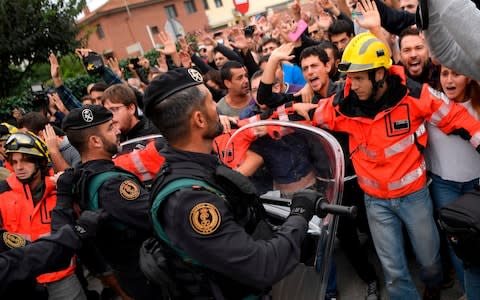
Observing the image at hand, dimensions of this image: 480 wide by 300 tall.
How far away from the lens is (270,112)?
9.30 feet

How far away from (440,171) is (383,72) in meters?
0.81

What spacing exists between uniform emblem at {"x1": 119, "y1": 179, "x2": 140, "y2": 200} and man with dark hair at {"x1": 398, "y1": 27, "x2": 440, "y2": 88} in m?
2.33

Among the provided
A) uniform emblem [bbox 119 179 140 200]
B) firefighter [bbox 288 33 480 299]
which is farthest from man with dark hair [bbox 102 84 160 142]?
firefighter [bbox 288 33 480 299]

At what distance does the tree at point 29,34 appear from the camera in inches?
489

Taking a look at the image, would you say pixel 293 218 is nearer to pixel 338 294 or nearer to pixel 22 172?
pixel 338 294

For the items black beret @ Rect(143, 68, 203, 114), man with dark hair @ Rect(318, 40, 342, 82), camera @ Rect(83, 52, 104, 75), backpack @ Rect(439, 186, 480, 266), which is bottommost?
backpack @ Rect(439, 186, 480, 266)

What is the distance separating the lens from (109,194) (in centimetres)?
237

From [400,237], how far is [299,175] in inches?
44.0

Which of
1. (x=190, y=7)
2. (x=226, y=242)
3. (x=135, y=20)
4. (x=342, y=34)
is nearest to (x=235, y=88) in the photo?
(x=342, y=34)

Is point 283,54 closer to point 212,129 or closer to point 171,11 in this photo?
point 212,129

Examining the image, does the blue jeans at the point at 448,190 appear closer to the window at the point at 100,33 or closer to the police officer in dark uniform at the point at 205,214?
the police officer in dark uniform at the point at 205,214

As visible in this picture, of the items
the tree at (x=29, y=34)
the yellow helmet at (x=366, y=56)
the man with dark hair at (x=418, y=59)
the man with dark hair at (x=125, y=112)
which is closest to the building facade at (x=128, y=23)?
the tree at (x=29, y=34)

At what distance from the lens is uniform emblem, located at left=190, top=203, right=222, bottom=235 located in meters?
1.40

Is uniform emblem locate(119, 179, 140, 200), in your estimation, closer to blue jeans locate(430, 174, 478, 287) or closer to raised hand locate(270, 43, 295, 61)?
raised hand locate(270, 43, 295, 61)
